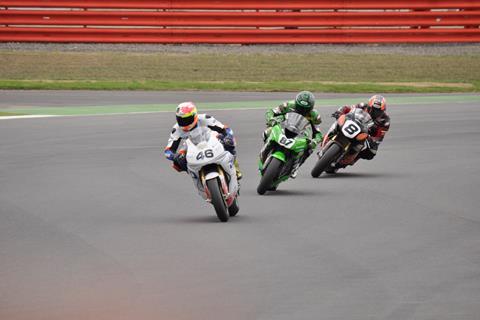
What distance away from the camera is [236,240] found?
10375mm

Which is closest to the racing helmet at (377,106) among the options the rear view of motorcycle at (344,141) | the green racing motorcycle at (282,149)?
the rear view of motorcycle at (344,141)

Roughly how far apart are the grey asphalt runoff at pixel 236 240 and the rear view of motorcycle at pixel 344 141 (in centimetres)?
24

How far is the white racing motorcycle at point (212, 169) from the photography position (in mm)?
11211

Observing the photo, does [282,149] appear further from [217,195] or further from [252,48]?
A: [252,48]

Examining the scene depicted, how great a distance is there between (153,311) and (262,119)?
49.5 feet

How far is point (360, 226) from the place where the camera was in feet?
36.8

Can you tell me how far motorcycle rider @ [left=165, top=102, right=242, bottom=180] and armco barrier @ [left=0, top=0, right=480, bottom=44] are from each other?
1986cm

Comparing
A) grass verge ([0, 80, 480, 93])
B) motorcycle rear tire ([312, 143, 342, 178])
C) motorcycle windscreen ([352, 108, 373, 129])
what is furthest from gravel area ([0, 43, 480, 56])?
motorcycle rear tire ([312, 143, 342, 178])

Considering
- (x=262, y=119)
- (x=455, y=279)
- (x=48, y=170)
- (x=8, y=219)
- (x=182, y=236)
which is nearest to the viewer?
(x=455, y=279)

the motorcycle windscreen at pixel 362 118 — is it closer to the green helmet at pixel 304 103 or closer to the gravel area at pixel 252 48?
the green helmet at pixel 304 103

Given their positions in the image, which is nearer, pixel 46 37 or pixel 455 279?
pixel 455 279

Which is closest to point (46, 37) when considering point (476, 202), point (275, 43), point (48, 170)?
point (275, 43)

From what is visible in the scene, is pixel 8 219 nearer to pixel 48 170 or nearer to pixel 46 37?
pixel 48 170

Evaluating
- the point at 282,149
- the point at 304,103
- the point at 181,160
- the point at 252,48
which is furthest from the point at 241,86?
the point at 181,160
